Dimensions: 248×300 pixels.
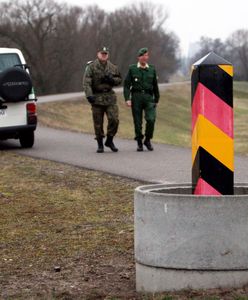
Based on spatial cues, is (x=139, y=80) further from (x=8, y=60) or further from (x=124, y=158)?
(x=8, y=60)

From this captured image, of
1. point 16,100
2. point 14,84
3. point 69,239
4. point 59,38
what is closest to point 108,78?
point 14,84

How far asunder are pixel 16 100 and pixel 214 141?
10.7 meters

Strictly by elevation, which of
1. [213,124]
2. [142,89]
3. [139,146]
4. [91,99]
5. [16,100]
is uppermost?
[213,124]

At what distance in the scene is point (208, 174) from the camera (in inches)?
187

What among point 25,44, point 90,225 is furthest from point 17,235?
point 25,44

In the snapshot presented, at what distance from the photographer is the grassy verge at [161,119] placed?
96.9 ft

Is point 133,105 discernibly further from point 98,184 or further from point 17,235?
point 17,235

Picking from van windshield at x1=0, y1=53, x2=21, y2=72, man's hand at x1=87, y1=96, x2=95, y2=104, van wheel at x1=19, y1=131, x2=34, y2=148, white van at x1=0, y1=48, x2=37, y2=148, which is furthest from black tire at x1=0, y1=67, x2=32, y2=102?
man's hand at x1=87, y1=96, x2=95, y2=104

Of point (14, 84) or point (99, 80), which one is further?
point (14, 84)

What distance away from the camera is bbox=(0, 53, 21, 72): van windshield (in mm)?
15570

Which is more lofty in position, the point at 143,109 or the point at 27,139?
the point at 143,109

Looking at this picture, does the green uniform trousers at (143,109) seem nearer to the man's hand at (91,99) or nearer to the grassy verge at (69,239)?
the man's hand at (91,99)

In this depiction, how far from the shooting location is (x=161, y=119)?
4531cm

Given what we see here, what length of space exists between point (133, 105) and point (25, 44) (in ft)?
217
